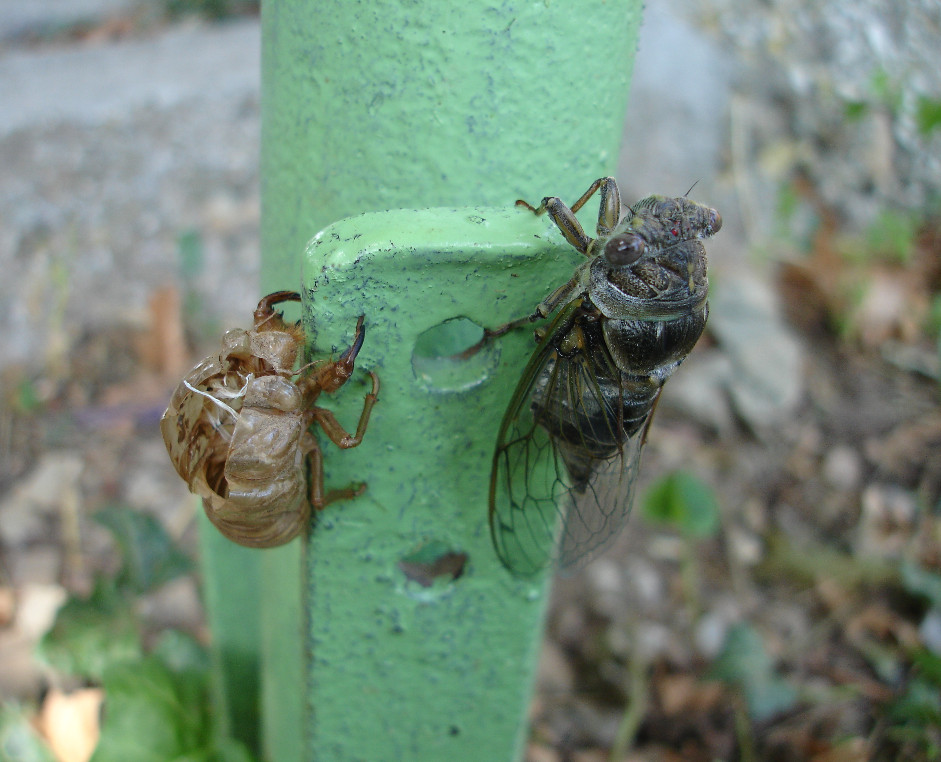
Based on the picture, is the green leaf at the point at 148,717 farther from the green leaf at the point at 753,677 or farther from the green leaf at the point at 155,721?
the green leaf at the point at 753,677

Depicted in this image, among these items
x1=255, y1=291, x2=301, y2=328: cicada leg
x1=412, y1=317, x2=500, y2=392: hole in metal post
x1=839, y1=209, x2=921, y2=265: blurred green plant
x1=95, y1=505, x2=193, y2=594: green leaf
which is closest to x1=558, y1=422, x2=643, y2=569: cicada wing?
x1=412, y1=317, x2=500, y2=392: hole in metal post

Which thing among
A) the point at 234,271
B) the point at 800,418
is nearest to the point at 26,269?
the point at 234,271

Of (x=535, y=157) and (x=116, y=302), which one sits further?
(x=116, y=302)

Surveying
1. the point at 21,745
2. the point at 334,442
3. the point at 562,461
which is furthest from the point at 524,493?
the point at 21,745

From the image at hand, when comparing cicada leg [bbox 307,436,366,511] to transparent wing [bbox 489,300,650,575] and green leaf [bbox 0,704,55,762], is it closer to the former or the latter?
transparent wing [bbox 489,300,650,575]

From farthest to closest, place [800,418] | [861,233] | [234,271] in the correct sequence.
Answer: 1. [861,233]
2. [234,271]
3. [800,418]

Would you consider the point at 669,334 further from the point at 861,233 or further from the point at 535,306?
the point at 861,233

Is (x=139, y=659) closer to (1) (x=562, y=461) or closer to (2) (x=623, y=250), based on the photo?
(1) (x=562, y=461)
